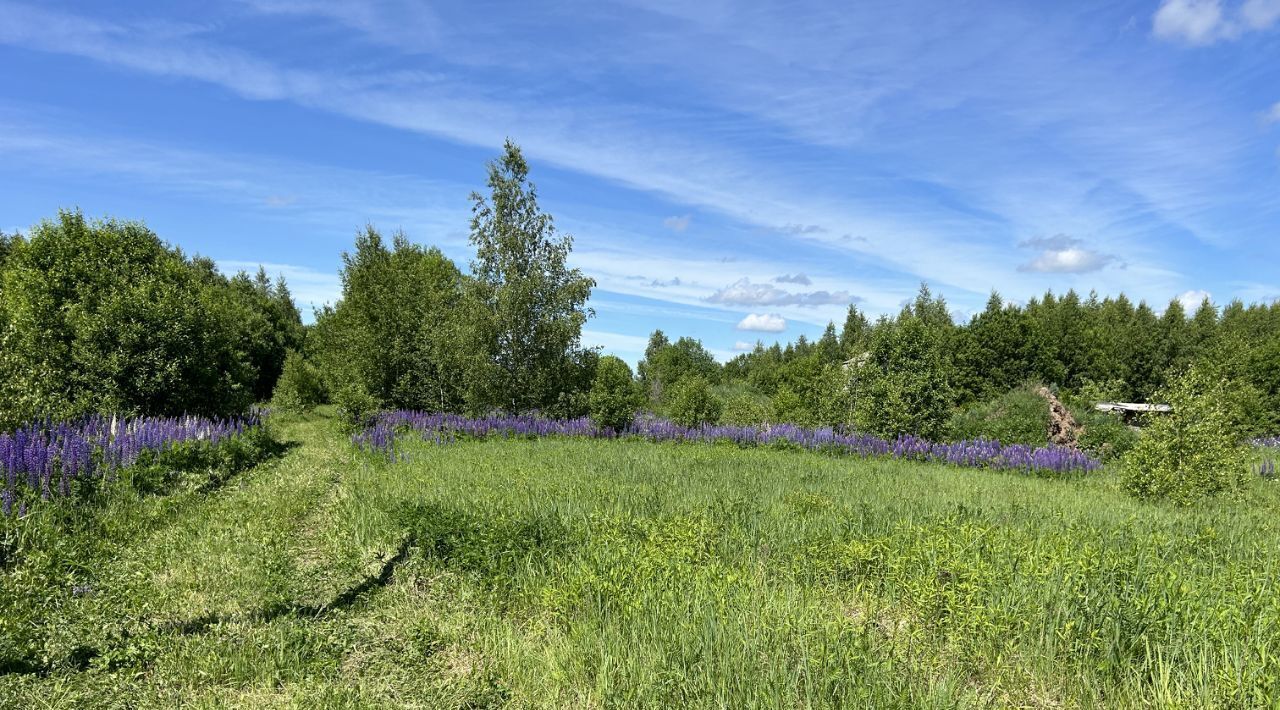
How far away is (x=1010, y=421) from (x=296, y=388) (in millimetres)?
30623

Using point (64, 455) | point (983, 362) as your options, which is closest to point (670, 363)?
point (983, 362)

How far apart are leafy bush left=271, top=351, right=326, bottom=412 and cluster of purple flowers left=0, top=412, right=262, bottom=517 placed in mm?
18455

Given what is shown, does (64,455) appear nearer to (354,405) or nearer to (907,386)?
(354,405)

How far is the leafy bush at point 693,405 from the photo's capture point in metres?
21.5

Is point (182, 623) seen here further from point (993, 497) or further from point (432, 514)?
point (993, 497)

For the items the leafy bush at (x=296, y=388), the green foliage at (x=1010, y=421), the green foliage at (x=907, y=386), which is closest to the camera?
the green foliage at (x=907, y=386)

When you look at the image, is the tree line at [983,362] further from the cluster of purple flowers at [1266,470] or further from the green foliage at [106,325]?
the green foliage at [106,325]

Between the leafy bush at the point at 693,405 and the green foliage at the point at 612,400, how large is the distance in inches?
72.8

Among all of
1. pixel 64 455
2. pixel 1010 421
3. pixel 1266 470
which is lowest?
pixel 64 455

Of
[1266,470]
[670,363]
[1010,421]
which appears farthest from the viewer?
[670,363]

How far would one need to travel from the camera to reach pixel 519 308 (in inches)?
767

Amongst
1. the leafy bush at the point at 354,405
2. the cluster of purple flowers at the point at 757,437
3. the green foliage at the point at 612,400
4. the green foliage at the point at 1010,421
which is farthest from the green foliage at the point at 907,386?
the leafy bush at the point at 354,405

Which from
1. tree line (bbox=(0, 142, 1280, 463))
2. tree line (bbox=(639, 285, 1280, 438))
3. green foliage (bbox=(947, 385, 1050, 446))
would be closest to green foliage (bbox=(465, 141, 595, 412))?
tree line (bbox=(0, 142, 1280, 463))

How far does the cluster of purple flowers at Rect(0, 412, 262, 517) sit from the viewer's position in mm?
7211
